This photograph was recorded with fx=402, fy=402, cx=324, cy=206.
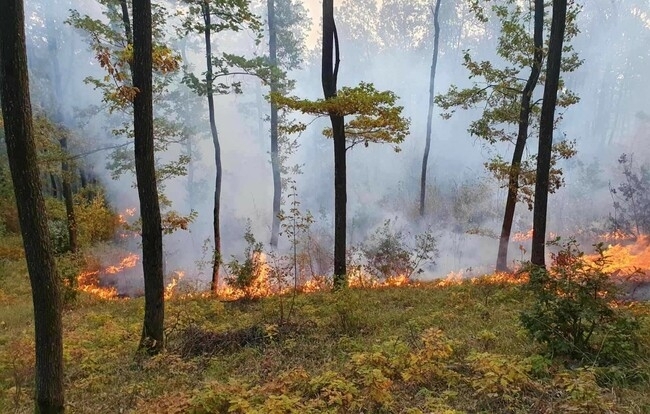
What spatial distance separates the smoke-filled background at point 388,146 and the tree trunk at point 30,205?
40.4 feet

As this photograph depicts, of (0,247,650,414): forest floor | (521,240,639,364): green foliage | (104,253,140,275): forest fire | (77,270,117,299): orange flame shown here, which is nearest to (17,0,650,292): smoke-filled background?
(104,253,140,275): forest fire

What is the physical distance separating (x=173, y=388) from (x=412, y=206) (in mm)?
21156

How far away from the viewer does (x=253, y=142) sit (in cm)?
4706

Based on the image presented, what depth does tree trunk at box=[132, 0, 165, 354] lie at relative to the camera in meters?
5.91

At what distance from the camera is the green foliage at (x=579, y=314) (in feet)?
14.4

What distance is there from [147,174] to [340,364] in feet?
13.2

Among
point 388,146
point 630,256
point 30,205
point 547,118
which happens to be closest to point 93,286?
point 30,205

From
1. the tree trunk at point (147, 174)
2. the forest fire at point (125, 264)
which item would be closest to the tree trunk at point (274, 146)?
the forest fire at point (125, 264)

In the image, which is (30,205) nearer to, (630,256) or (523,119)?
(523,119)

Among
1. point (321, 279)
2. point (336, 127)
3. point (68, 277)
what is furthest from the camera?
point (321, 279)

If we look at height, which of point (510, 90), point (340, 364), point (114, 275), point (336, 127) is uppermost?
point (510, 90)

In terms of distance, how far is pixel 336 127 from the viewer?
10.4 m

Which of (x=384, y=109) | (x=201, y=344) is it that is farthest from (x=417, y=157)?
(x=201, y=344)

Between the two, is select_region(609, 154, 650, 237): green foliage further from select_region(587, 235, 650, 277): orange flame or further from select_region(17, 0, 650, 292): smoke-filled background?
select_region(587, 235, 650, 277): orange flame
